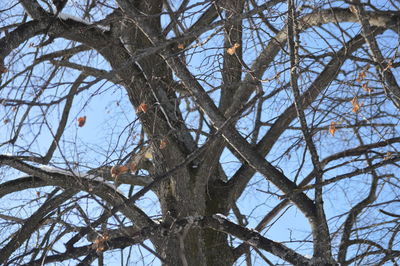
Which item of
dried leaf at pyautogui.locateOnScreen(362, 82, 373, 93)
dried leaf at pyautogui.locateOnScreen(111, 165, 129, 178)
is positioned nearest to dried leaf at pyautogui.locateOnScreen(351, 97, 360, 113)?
dried leaf at pyautogui.locateOnScreen(362, 82, 373, 93)

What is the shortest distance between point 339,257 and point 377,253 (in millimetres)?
396

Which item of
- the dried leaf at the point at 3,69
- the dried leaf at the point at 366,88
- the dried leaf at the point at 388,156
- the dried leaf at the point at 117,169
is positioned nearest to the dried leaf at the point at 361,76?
the dried leaf at the point at 366,88

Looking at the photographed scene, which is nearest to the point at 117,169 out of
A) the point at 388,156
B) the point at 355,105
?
the point at 355,105

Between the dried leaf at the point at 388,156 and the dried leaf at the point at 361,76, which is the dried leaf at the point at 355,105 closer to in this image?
the dried leaf at the point at 361,76

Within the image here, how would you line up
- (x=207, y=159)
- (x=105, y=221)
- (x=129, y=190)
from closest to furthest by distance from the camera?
(x=105, y=221)
(x=207, y=159)
(x=129, y=190)

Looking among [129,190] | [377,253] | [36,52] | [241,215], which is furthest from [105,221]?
[241,215]

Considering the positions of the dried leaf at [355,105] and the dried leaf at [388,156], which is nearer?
the dried leaf at [355,105]

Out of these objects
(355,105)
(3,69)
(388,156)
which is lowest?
(388,156)

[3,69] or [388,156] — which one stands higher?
[3,69]

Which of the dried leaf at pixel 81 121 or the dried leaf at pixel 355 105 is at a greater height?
the dried leaf at pixel 81 121

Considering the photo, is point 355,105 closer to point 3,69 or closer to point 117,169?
point 117,169

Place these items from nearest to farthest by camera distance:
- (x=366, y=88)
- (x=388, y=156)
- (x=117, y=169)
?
1. (x=117, y=169)
2. (x=366, y=88)
3. (x=388, y=156)

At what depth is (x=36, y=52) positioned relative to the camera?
15.1 feet

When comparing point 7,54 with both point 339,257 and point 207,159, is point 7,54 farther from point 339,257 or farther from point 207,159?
point 339,257
